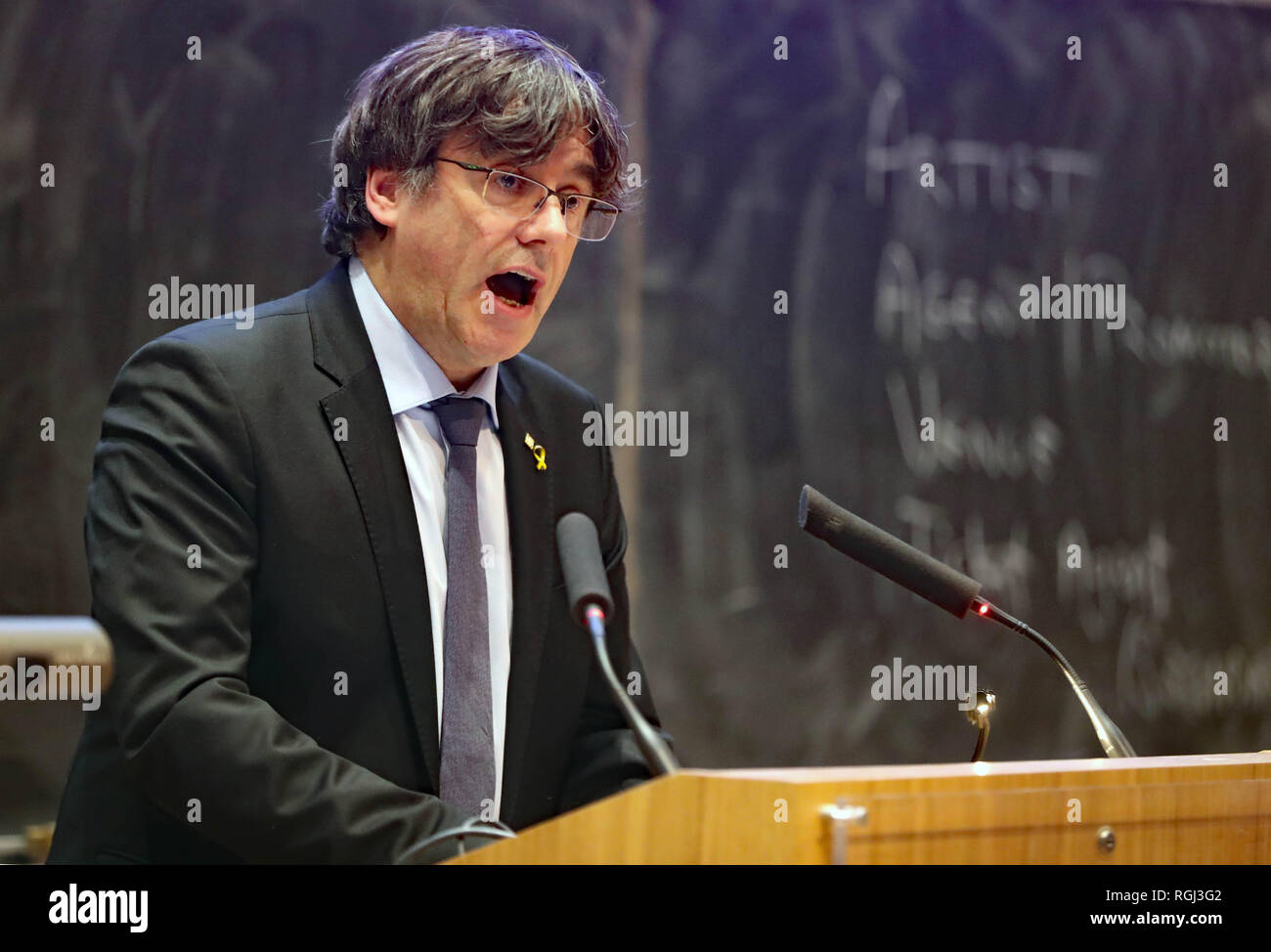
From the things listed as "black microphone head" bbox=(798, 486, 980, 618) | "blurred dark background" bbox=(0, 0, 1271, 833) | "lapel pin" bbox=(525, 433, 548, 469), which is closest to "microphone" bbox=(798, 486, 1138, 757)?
"black microphone head" bbox=(798, 486, 980, 618)

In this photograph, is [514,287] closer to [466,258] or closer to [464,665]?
[466,258]

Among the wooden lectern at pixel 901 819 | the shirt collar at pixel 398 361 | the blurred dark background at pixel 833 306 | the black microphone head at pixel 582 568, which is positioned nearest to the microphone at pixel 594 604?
the black microphone head at pixel 582 568

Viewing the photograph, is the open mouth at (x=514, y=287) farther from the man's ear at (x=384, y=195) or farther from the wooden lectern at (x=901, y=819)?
the wooden lectern at (x=901, y=819)

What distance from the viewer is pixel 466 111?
1.91 metres

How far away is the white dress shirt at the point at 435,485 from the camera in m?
1.84

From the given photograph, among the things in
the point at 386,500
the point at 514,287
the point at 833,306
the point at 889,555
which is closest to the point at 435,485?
the point at 386,500

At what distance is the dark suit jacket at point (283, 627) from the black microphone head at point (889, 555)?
0.54 meters

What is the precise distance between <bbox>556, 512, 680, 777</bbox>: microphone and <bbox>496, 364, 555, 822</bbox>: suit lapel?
445mm

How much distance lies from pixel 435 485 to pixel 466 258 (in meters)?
0.34

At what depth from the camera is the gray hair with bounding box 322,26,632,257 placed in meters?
1.91

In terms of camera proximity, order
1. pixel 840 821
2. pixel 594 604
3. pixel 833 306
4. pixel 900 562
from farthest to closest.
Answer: pixel 833 306 → pixel 900 562 → pixel 594 604 → pixel 840 821

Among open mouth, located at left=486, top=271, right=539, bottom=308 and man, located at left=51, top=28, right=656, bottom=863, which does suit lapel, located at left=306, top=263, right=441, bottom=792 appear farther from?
open mouth, located at left=486, top=271, right=539, bottom=308
